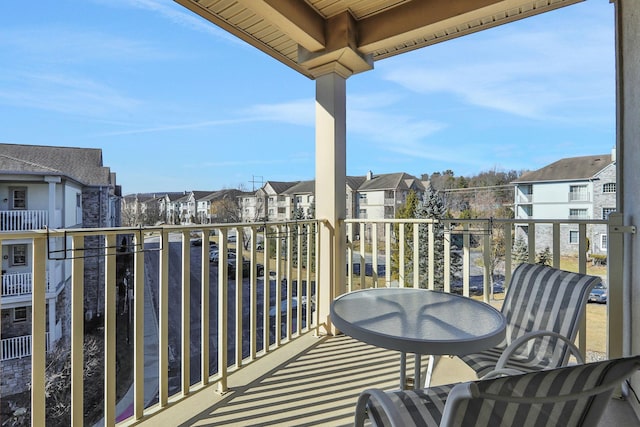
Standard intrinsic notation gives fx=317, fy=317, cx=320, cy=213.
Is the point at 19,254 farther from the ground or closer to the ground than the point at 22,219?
closer to the ground

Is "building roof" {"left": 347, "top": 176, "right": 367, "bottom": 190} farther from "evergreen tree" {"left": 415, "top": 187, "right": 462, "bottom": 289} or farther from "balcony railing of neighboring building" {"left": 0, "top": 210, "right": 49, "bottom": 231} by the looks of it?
"balcony railing of neighboring building" {"left": 0, "top": 210, "right": 49, "bottom": 231}

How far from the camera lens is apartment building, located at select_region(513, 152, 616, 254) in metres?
2.33

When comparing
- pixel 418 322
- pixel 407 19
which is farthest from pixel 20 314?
pixel 407 19

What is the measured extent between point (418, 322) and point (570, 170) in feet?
9.62

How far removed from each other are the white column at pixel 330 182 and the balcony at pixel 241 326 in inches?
2.8

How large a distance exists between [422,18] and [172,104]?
4.68 metres

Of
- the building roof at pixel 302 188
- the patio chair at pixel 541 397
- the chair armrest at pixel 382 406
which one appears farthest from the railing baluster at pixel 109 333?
the building roof at pixel 302 188

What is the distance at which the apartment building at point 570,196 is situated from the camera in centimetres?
233

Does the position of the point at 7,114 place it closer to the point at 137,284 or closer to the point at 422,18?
the point at 137,284

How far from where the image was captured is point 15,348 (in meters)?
2.12

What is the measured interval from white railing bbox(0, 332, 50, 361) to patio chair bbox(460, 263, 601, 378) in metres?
2.61

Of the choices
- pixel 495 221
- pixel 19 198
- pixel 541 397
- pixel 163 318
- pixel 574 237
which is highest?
pixel 19 198

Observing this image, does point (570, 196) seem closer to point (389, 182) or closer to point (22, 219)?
point (389, 182)

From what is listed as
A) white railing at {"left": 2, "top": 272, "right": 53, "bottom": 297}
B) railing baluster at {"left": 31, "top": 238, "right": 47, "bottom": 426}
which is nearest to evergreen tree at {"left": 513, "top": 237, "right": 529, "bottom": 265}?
railing baluster at {"left": 31, "top": 238, "right": 47, "bottom": 426}
